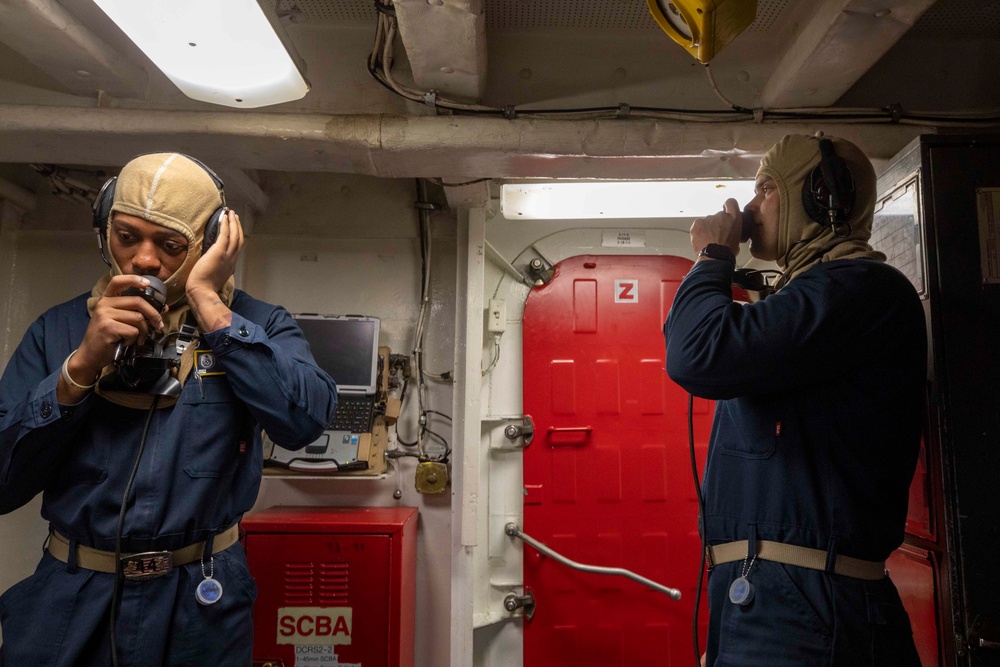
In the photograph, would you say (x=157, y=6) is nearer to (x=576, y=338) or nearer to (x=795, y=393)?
(x=795, y=393)

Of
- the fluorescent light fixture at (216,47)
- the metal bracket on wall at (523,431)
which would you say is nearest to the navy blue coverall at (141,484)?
the fluorescent light fixture at (216,47)

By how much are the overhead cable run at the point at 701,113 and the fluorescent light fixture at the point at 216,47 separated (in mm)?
326

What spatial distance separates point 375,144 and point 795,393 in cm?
148

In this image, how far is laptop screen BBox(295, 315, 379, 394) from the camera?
103 inches

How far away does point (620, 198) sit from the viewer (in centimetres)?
243

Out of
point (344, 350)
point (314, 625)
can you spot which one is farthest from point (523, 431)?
point (314, 625)

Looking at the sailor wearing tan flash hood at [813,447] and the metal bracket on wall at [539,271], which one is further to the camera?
the metal bracket on wall at [539,271]

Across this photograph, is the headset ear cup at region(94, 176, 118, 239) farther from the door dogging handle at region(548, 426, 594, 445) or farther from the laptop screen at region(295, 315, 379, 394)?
the door dogging handle at region(548, 426, 594, 445)

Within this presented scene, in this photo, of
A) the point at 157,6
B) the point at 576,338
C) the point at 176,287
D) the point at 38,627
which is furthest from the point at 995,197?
the point at 38,627

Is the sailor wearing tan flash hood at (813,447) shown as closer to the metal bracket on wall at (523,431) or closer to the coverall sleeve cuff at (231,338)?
the coverall sleeve cuff at (231,338)

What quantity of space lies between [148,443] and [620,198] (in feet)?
6.45

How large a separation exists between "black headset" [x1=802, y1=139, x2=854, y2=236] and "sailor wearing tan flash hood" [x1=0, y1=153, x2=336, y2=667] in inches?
50.0

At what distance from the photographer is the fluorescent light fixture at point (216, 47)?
4.75ft

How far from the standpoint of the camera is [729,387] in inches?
45.2
